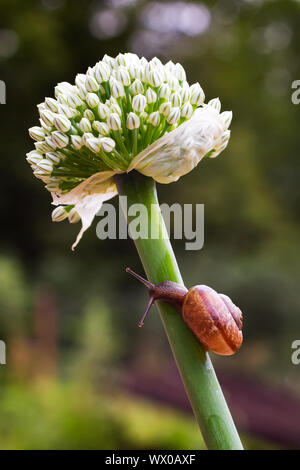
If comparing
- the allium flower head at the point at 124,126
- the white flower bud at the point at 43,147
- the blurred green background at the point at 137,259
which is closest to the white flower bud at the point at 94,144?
the allium flower head at the point at 124,126

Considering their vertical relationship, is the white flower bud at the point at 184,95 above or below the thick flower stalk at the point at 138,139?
above

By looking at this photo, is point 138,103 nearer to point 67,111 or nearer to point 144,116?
point 144,116

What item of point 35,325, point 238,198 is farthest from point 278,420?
point 238,198

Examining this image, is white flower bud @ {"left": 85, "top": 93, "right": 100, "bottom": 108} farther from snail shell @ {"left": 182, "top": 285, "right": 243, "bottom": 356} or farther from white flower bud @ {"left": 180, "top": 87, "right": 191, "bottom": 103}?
snail shell @ {"left": 182, "top": 285, "right": 243, "bottom": 356}

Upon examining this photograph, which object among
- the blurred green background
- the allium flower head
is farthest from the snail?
the blurred green background

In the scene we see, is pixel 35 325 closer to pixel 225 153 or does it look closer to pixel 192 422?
pixel 192 422

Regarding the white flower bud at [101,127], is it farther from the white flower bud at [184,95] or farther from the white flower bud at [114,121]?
the white flower bud at [184,95]

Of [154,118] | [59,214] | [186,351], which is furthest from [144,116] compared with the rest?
[186,351]
